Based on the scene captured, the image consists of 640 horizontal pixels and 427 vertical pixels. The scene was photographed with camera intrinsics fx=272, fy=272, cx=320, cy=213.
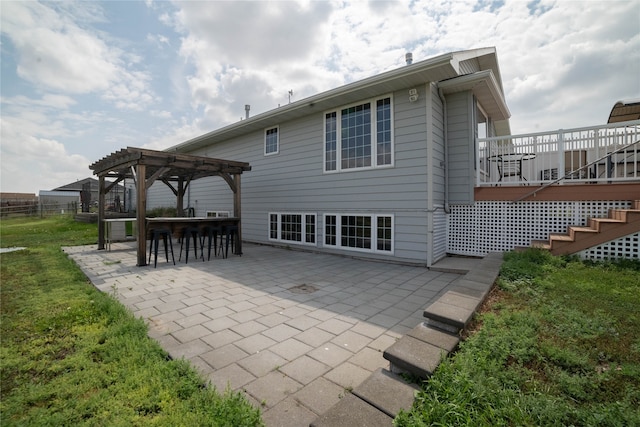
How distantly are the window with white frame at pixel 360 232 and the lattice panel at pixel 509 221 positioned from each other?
156 cm

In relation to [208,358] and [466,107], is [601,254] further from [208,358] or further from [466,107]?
[208,358]

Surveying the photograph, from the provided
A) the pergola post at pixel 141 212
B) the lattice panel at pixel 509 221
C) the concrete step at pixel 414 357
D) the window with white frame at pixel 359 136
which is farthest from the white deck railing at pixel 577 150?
the pergola post at pixel 141 212

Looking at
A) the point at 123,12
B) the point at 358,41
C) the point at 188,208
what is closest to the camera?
the point at 123,12

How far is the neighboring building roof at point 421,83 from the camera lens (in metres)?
5.41

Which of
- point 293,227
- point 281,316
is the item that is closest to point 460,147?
point 293,227

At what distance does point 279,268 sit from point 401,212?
3.01m

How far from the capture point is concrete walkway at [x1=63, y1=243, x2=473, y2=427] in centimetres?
206

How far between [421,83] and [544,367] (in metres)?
5.56

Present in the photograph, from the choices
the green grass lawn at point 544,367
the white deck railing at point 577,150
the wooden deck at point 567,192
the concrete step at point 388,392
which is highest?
the white deck railing at point 577,150

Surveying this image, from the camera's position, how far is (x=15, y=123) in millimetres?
7410

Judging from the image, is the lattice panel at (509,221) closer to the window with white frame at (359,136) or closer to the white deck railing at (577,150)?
the white deck railing at (577,150)

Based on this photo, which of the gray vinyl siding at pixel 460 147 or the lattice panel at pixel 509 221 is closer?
the lattice panel at pixel 509 221

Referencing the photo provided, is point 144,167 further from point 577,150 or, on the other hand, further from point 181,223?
point 577,150

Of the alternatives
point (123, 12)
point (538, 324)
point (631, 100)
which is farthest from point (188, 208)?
point (631, 100)
